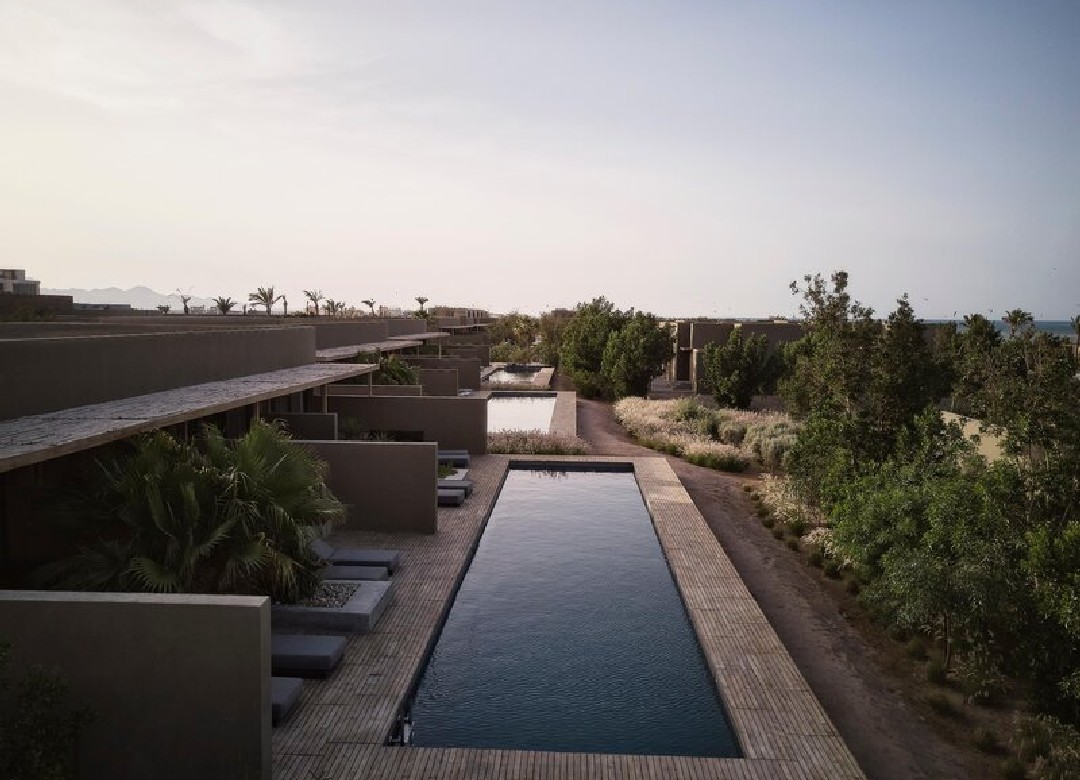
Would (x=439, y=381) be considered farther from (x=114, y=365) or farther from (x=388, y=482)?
→ (x=114, y=365)

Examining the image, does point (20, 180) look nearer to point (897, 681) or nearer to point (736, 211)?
point (897, 681)

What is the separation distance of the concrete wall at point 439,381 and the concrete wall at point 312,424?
13332 millimetres

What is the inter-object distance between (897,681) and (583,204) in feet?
131

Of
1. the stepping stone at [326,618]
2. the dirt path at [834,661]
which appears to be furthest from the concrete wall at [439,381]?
the stepping stone at [326,618]

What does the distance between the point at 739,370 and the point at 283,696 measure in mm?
28427

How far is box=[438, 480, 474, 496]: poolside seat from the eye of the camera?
17.8 m

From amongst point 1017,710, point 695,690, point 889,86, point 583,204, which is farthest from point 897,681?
point 583,204

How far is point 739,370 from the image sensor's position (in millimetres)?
33750

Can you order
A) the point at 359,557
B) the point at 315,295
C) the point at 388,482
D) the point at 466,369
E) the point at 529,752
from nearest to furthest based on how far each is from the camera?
the point at 529,752 < the point at 359,557 < the point at 388,482 < the point at 466,369 < the point at 315,295

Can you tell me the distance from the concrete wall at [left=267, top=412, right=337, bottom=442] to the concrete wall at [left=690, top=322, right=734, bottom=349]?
30769 mm

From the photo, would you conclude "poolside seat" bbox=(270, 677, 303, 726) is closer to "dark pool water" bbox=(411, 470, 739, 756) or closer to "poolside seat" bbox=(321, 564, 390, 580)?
"dark pool water" bbox=(411, 470, 739, 756)

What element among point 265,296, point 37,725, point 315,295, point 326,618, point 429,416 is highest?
point 315,295

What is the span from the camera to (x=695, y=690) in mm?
Answer: 9211

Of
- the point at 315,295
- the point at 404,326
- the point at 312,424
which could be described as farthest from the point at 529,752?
the point at 315,295
